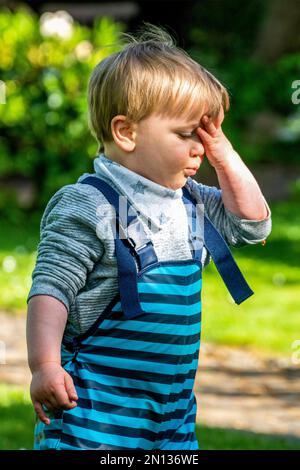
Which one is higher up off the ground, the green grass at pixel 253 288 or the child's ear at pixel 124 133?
the green grass at pixel 253 288

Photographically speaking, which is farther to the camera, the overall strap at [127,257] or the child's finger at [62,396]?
the overall strap at [127,257]

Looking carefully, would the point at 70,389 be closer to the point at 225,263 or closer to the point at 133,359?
the point at 133,359

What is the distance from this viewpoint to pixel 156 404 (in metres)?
2.68

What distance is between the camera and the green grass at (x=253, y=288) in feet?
22.6

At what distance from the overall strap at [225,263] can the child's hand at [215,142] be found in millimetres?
166

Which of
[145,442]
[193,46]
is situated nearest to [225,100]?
[145,442]

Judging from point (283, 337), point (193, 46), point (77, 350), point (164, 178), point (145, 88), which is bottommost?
point (77, 350)

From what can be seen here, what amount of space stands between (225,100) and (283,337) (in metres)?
4.18

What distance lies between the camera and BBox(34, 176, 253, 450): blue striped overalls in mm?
2645

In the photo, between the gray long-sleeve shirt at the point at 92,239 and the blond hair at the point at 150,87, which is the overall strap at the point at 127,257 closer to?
the gray long-sleeve shirt at the point at 92,239

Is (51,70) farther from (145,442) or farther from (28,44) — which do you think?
(145,442)

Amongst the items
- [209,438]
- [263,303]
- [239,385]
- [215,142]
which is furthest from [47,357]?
[263,303]

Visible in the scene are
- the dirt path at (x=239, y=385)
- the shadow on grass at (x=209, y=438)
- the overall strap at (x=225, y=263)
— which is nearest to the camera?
the overall strap at (x=225, y=263)

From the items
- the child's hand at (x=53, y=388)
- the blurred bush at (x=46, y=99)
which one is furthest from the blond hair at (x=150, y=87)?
the blurred bush at (x=46, y=99)
